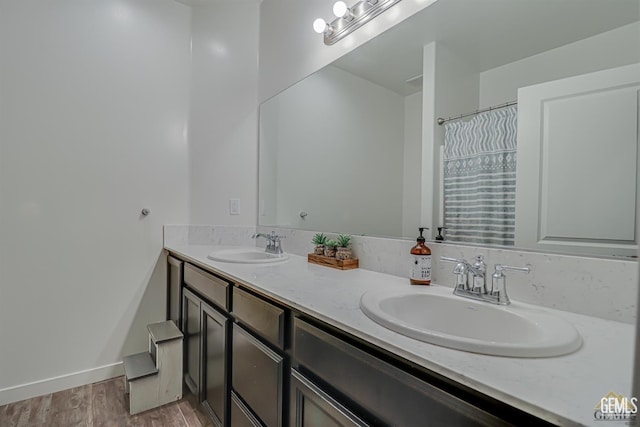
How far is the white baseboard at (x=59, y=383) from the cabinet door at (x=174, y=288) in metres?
0.46

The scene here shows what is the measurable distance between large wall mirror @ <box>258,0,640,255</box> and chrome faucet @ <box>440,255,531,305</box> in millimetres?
144

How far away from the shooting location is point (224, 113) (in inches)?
91.3

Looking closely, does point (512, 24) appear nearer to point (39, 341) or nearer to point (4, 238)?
point (4, 238)

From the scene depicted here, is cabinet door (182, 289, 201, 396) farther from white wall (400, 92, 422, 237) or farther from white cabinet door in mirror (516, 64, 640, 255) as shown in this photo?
white cabinet door in mirror (516, 64, 640, 255)

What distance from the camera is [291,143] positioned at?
2.06m

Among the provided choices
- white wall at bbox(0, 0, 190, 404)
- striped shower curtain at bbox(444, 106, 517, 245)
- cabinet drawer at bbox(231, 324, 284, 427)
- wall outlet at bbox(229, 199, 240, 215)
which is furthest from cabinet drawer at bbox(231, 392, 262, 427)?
wall outlet at bbox(229, 199, 240, 215)

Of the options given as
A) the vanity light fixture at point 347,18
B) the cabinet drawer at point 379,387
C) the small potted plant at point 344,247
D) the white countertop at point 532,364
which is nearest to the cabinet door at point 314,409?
the cabinet drawer at point 379,387

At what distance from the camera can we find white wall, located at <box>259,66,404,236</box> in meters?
1.39

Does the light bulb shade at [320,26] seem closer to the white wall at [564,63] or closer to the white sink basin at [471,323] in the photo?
the white wall at [564,63]

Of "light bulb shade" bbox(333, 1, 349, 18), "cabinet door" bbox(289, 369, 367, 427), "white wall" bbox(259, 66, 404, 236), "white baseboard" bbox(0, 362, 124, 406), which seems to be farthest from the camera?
"white baseboard" bbox(0, 362, 124, 406)

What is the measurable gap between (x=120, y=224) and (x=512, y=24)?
2313mm

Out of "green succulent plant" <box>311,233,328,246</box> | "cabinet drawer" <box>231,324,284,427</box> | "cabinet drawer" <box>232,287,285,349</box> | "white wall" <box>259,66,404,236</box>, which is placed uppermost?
"white wall" <box>259,66,404,236</box>

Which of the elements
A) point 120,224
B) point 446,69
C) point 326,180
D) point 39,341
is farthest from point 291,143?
point 39,341

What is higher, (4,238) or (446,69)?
(446,69)
